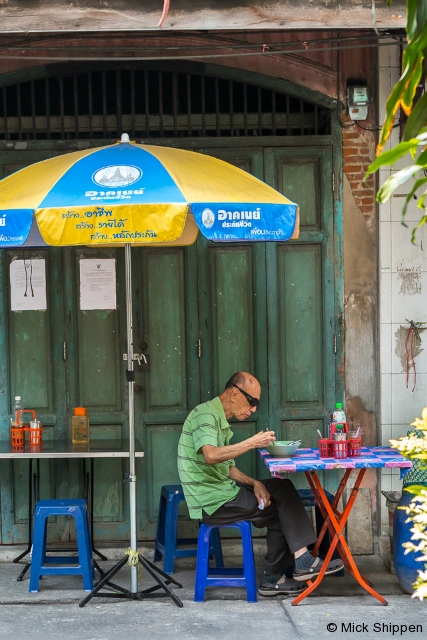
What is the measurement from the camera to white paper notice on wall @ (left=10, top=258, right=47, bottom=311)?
6.38 meters

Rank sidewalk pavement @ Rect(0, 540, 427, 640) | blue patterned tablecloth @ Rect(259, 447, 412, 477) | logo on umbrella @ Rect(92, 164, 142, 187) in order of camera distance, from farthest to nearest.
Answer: blue patterned tablecloth @ Rect(259, 447, 412, 477) → sidewalk pavement @ Rect(0, 540, 427, 640) → logo on umbrella @ Rect(92, 164, 142, 187)

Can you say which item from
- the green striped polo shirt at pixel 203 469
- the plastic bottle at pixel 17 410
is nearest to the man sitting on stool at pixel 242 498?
the green striped polo shirt at pixel 203 469

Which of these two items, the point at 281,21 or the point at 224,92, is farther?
the point at 224,92

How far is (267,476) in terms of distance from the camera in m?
6.45

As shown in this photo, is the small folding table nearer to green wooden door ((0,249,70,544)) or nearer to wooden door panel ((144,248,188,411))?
wooden door panel ((144,248,188,411))

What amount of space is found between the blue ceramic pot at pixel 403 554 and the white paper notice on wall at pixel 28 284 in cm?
298

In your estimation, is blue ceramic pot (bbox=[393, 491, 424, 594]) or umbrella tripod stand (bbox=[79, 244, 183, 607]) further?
blue ceramic pot (bbox=[393, 491, 424, 594])

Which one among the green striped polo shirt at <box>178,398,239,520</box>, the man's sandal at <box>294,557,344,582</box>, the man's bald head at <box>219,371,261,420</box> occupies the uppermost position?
the man's bald head at <box>219,371,261,420</box>

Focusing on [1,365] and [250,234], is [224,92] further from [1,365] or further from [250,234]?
[1,365]

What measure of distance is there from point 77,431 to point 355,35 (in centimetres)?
354

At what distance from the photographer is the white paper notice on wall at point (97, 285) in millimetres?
6395

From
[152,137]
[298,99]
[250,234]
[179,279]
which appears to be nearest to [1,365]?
[179,279]

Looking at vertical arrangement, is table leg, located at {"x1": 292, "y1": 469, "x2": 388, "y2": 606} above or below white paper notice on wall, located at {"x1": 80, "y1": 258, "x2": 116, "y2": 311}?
below

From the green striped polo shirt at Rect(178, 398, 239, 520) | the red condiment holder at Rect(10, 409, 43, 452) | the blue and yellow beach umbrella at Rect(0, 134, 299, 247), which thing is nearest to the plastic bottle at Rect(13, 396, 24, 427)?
the red condiment holder at Rect(10, 409, 43, 452)
